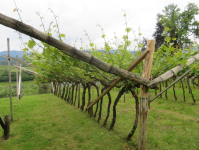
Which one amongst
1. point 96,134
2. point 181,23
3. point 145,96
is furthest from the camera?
point 181,23

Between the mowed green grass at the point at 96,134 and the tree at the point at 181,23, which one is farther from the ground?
the tree at the point at 181,23

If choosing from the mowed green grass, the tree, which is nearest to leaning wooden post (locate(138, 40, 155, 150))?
the mowed green grass

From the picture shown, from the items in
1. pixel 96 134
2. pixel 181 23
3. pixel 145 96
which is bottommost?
pixel 96 134

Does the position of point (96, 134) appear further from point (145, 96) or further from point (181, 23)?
point (181, 23)

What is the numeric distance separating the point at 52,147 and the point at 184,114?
6.44 metres

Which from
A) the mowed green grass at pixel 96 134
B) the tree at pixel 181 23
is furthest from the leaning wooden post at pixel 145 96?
the tree at pixel 181 23

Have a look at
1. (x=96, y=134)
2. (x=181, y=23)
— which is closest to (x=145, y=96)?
(x=96, y=134)

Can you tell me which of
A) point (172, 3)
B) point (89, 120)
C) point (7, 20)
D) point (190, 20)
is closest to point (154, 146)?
point (89, 120)

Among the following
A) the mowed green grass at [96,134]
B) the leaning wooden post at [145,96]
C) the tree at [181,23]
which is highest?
the tree at [181,23]

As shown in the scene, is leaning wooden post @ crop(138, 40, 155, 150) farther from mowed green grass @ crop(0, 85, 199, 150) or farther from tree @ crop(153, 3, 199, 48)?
tree @ crop(153, 3, 199, 48)

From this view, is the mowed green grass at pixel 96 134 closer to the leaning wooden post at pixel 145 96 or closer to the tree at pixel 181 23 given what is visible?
the leaning wooden post at pixel 145 96

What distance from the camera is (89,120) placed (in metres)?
5.86

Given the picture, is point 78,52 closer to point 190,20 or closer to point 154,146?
point 154,146

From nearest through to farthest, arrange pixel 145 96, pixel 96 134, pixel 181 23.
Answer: pixel 145 96, pixel 96 134, pixel 181 23
